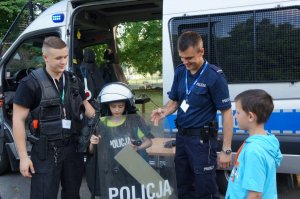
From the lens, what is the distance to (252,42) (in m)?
3.77

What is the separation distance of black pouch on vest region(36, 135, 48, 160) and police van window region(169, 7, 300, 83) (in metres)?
1.85

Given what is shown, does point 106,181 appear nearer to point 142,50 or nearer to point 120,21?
point 120,21

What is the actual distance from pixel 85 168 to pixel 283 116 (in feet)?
6.57

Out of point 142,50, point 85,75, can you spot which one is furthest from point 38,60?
point 142,50

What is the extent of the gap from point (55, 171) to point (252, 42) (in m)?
2.28

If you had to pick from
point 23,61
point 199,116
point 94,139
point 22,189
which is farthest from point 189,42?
point 23,61

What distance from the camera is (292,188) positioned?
4.65 m

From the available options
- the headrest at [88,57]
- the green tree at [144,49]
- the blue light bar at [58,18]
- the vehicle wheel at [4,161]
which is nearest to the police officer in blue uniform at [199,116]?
the blue light bar at [58,18]

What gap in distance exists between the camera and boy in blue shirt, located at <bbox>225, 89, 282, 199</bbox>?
1929 millimetres

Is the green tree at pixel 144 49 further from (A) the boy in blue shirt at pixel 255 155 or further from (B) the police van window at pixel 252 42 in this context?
(A) the boy in blue shirt at pixel 255 155

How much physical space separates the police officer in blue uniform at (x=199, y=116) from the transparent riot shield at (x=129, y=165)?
218 mm

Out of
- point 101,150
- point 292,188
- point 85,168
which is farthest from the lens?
point 292,188

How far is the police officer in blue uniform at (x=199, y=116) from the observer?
2811 millimetres

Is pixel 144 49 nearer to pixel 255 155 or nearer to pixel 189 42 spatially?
pixel 189 42
